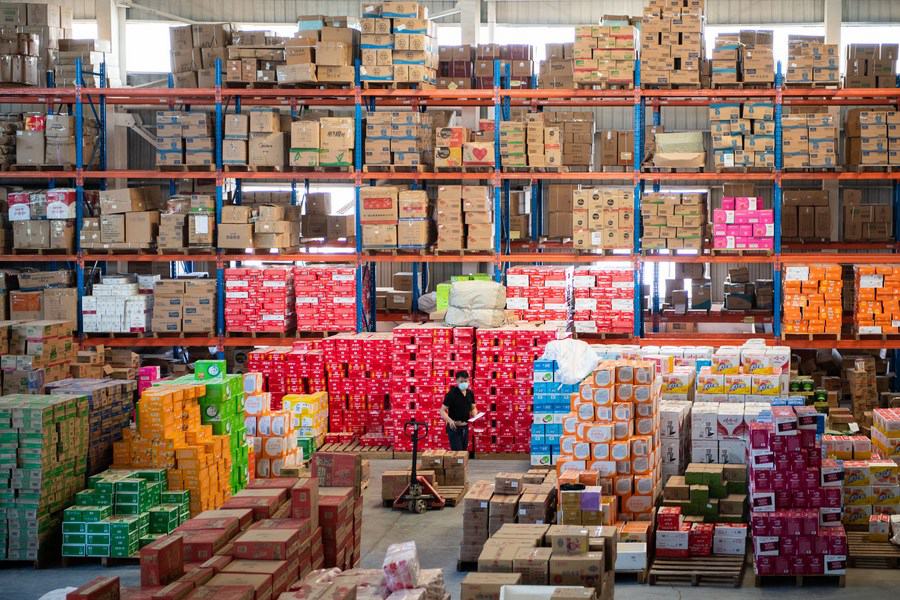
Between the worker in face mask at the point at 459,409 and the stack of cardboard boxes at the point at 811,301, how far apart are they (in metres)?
5.76

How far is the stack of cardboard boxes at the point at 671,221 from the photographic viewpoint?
18.6 meters

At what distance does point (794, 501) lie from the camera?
1117cm

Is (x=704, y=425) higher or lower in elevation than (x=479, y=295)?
lower

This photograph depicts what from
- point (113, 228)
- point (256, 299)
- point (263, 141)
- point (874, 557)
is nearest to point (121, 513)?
point (874, 557)

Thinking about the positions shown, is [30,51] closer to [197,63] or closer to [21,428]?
[197,63]

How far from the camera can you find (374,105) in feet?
65.1

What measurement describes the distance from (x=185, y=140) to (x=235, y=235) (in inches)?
71.8

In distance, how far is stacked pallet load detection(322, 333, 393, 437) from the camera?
17.4 meters

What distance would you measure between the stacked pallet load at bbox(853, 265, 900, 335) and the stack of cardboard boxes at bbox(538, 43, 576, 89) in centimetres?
588

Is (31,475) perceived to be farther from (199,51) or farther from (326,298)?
(199,51)

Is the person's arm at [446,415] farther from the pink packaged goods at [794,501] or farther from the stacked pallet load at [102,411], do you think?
the pink packaged goods at [794,501]

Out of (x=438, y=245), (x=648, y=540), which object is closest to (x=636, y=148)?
(x=438, y=245)

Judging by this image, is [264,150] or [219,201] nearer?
[264,150]

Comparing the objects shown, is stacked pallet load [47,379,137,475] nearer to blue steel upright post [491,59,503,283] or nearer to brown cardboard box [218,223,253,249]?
brown cardboard box [218,223,253,249]
